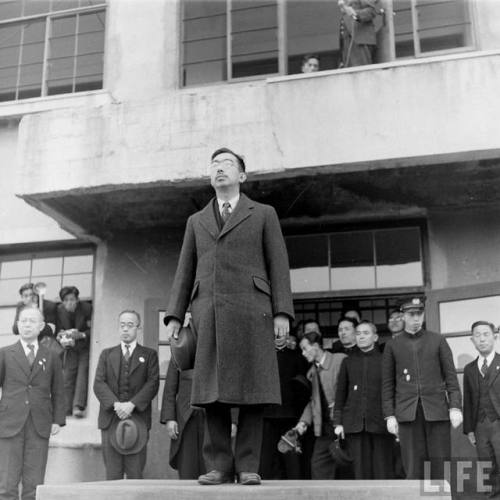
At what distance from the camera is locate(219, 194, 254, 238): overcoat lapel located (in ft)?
13.9

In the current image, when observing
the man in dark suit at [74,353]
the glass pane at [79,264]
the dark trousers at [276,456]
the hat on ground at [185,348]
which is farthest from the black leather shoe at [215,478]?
the glass pane at [79,264]

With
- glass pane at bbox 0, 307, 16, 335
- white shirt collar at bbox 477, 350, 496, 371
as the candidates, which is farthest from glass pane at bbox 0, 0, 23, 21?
white shirt collar at bbox 477, 350, 496, 371

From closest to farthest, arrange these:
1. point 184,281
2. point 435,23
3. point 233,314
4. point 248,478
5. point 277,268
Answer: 1. point 248,478
2. point 233,314
3. point 277,268
4. point 184,281
5. point 435,23

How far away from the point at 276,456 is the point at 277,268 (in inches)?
149

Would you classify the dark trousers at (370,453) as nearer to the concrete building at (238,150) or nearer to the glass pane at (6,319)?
the concrete building at (238,150)

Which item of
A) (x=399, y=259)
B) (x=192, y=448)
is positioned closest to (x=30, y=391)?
(x=192, y=448)

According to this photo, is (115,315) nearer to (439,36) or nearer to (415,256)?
(415,256)

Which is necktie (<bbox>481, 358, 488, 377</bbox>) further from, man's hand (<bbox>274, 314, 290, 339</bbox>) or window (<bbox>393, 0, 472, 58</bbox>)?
window (<bbox>393, 0, 472, 58</bbox>)

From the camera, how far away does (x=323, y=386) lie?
7.37 metres

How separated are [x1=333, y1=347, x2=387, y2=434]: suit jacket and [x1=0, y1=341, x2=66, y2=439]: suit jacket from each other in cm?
266

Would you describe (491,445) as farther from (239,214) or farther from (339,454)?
(239,214)

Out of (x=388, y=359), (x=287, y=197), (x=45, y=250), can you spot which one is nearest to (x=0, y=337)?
(x=45, y=250)

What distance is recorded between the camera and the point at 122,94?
8953 mm

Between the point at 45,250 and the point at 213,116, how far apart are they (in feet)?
11.0
